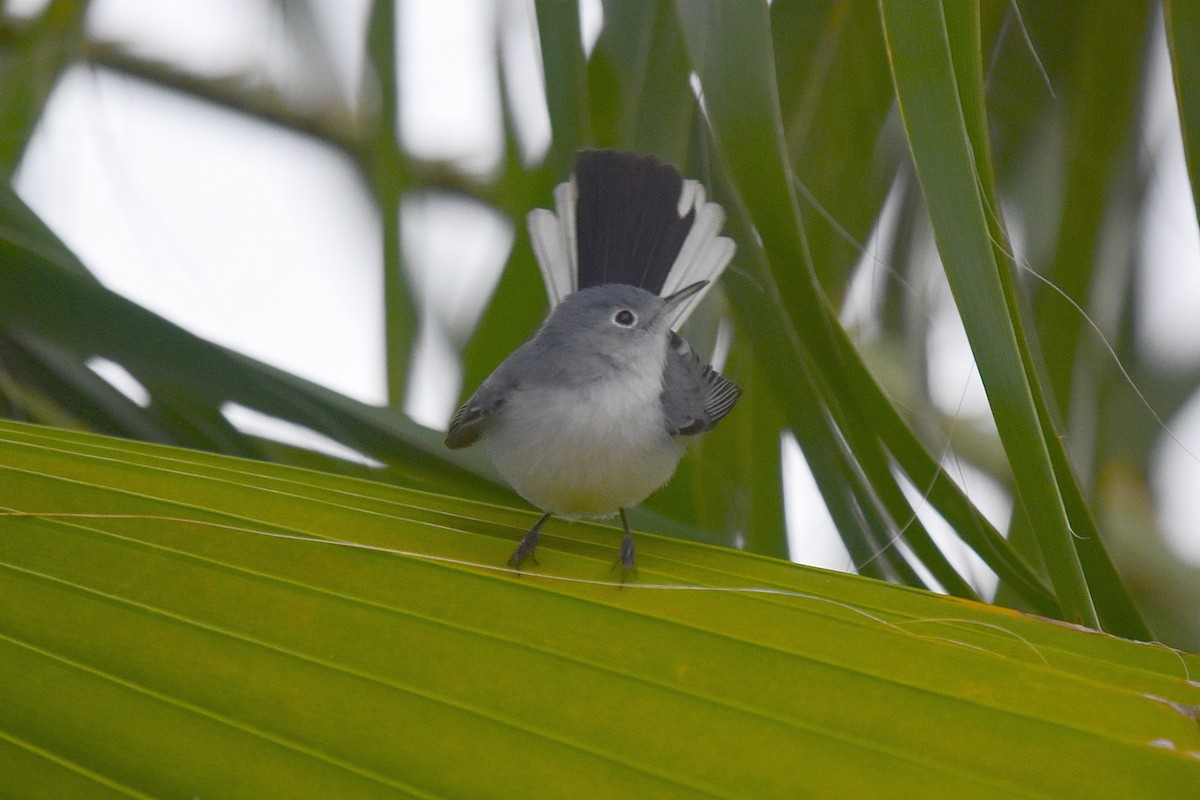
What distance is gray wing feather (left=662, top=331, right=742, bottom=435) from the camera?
3.94ft

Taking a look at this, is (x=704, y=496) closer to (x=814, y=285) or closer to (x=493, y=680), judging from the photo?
(x=814, y=285)

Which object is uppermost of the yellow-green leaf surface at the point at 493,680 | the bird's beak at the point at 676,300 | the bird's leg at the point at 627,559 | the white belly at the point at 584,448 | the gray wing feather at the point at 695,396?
the bird's beak at the point at 676,300

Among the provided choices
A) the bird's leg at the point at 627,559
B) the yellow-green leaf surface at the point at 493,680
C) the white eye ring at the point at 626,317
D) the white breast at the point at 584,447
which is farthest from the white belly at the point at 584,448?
the yellow-green leaf surface at the point at 493,680

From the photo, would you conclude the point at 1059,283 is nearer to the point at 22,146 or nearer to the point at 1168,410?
the point at 1168,410

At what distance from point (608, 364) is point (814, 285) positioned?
1.58 ft

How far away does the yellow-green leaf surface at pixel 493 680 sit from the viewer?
422mm

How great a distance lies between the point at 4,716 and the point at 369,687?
16 cm

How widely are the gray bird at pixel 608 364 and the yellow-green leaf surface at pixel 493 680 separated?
1.61ft

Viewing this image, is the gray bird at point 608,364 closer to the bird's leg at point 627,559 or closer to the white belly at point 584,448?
the white belly at point 584,448

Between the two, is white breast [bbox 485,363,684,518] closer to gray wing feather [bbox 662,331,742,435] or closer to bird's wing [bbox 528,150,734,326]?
gray wing feather [bbox 662,331,742,435]

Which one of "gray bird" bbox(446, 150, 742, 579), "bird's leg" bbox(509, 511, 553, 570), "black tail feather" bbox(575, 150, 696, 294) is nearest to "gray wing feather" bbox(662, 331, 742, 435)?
"gray bird" bbox(446, 150, 742, 579)

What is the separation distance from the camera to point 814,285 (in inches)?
32.4

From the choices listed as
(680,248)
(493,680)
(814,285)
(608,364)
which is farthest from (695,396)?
(493,680)

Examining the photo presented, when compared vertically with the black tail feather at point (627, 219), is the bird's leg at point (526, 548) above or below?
below
